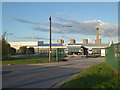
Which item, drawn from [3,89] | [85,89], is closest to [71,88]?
[85,89]

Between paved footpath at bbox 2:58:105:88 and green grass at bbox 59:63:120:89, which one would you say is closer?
green grass at bbox 59:63:120:89

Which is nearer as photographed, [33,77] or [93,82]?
[93,82]

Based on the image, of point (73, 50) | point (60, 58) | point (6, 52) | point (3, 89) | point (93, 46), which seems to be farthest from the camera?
point (93, 46)

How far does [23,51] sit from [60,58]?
138ft

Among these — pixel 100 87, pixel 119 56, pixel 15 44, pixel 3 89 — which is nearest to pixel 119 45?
pixel 119 56

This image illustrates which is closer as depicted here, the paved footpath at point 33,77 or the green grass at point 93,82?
the green grass at point 93,82

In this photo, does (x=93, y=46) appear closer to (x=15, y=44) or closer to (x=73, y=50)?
(x=73, y=50)

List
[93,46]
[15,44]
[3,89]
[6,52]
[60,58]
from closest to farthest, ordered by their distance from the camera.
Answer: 1. [3,89]
2. [6,52]
3. [60,58]
4. [93,46]
5. [15,44]

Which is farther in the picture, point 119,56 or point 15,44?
point 15,44

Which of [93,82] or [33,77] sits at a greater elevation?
[93,82]

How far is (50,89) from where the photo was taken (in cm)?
1036

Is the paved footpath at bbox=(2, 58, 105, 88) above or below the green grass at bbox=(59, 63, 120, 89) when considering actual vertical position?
below

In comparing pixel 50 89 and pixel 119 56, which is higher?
pixel 119 56

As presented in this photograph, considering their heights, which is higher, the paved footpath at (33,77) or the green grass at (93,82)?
the green grass at (93,82)
